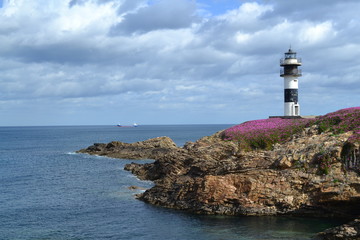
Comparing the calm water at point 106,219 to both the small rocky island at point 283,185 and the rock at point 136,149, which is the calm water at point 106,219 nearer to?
the small rocky island at point 283,185

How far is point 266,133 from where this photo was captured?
55062 mm

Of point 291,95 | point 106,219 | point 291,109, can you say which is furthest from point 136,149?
point 106,219

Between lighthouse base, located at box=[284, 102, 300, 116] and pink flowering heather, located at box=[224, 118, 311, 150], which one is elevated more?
lighthouse base, located at box=[284, 102, 300, 116]

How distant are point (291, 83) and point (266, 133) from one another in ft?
51.9

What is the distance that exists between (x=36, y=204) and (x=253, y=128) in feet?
112

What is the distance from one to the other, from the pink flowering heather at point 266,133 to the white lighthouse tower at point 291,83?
617 cm

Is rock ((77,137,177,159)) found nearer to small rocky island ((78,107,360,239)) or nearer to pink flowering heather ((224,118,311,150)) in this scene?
pink flowering heather ((224,118,311,150))

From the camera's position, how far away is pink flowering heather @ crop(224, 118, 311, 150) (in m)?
53.0

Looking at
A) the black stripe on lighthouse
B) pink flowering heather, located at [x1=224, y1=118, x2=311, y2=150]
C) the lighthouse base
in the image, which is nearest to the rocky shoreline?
pink flowering heather, located at [x1=224, y1=118, x2=311, y2=150]

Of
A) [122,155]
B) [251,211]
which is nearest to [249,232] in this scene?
[251,211]

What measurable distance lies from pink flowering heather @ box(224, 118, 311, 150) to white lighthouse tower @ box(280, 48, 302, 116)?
20.2 feet

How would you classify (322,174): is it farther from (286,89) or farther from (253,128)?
(286,89)

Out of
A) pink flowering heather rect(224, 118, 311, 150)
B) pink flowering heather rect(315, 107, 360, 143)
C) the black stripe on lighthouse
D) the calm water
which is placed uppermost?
the black stripe on lighthouse

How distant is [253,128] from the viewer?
60344 mm
